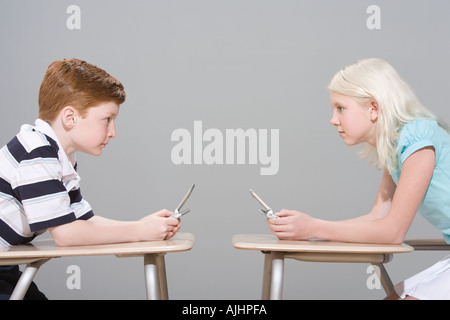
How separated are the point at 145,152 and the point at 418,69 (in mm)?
1377

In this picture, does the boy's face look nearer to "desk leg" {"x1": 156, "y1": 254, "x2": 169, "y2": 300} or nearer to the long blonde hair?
"desk leg" {"x1": 156, "y1": 254, "x2": 169, "y2": 300}

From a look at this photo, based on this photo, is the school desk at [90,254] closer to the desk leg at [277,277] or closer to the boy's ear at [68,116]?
the desk leg at [277,277]

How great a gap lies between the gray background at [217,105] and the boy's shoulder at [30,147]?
1.18 metres

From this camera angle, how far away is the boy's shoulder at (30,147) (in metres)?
1.09

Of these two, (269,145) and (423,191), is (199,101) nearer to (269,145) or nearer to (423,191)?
(269,145)

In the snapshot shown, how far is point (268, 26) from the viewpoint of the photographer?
2344mm

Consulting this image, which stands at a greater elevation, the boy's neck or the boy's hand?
the boy's neck

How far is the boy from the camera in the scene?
1.07 m

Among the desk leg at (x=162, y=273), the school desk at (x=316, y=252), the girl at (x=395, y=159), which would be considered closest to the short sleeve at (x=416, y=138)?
the girl at (x=395, y=159)

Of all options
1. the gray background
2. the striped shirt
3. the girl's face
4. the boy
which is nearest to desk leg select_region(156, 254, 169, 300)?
the boy

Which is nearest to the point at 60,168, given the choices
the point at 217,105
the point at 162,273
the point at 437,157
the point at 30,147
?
the point at 30,147

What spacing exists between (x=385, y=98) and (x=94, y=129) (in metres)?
0.75

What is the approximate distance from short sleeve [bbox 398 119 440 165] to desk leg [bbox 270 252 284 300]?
407mm

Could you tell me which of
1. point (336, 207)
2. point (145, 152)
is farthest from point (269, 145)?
point (145, 152)
